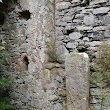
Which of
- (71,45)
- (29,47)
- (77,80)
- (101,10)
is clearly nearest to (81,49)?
(71,45)

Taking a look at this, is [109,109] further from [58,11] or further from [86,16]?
[58,11]

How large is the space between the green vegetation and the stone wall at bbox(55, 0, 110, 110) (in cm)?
102

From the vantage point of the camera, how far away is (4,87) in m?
5.38

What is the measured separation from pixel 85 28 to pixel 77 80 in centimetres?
88

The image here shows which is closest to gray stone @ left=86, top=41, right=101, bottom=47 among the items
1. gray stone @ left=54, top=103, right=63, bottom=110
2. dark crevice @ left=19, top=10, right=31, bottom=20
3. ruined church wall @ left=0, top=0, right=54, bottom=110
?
ruined church wall @ left=0, top=0, right=54, bottom=110

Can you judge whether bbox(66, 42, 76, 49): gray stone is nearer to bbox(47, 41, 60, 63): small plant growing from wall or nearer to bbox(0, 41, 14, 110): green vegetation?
bbox(47, 41, 60, 63): small plant growing from wall

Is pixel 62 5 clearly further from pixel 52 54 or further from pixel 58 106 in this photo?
pixel 58 106

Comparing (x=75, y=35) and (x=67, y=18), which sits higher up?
(x=67, y=18)

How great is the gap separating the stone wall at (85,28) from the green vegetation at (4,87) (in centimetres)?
102

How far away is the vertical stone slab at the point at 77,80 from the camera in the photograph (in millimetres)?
4246

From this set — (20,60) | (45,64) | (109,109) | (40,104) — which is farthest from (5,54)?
(109,109)

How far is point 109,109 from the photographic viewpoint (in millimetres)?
4141

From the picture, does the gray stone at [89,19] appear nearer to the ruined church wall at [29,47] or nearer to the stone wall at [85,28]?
the stone wall at [85,28]

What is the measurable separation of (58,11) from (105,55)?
3.97 feet
